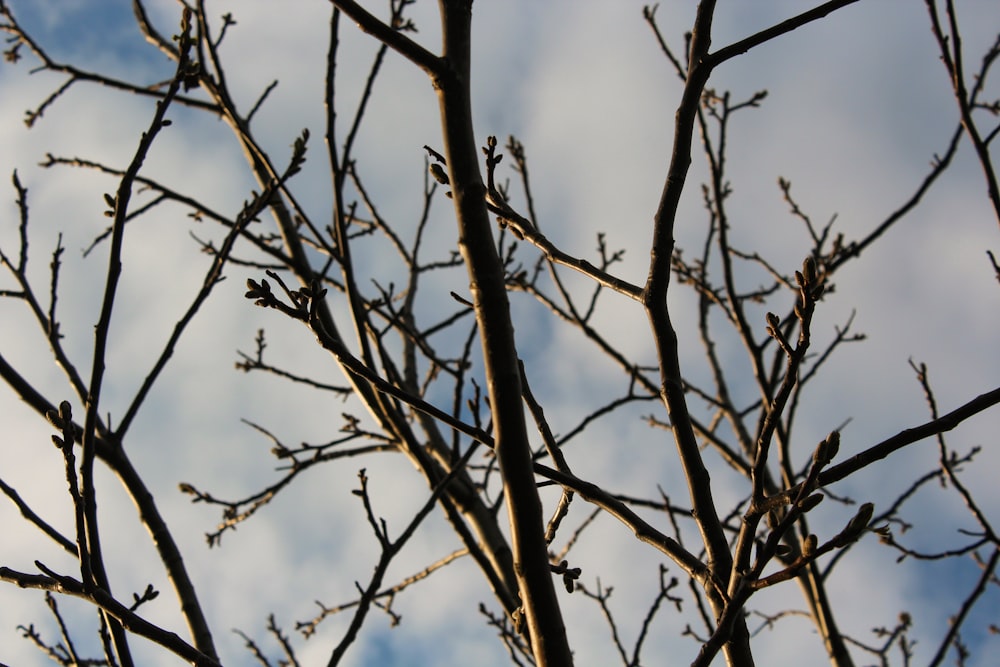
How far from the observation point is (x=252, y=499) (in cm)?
398

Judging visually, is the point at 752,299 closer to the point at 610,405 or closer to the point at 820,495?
the point at 610,405

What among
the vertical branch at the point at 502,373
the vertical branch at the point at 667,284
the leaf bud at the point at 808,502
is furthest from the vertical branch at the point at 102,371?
the leaf bud at the point at 808,502

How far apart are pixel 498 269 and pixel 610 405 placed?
2.12 m

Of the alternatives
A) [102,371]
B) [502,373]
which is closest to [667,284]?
[502,373]

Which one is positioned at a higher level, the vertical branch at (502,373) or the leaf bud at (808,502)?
the vertical branch at (502,373)

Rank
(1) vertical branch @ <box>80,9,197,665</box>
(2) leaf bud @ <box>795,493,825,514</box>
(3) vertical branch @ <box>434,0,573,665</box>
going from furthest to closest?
(1) vertical branch @ <box>80,9,197,665</box> < (3) vertical branch @ <box>434,0,573,665</box> < (2) leaf bud @ <box>795,493,825,514</box>

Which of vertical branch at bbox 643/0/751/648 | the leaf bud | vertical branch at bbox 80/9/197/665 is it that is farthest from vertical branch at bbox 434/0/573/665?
vertical branch at bbox 80/9/197/665

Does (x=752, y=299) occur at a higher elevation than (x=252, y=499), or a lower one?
higher

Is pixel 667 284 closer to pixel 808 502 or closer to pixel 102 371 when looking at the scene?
pixel 808 502

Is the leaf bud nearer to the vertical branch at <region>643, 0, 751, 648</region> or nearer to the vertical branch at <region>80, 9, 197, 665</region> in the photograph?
the vertical branch at <region>643, 0, 751, 648</region>

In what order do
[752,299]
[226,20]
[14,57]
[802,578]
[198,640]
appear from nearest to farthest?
1. [198,640]
2. [226,20]
3. [802,578]
4. [14,57]
5. [752,299]

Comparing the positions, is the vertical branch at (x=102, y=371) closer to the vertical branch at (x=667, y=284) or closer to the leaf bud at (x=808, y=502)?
the vertical branch at (x=667, y=284)

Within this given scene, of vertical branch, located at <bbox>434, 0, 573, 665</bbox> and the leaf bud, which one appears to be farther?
vertical branch, located at <bbox>434, 0, 573, 665</bbox>

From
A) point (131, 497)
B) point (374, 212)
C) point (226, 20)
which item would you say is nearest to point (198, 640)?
point (131, 497)
